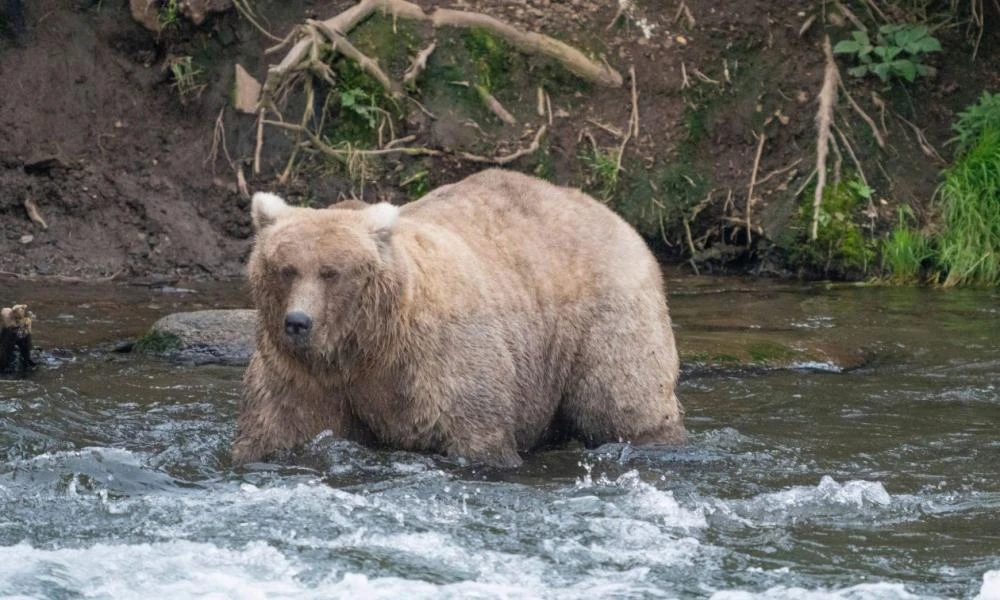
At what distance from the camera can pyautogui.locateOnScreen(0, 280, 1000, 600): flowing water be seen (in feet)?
19.0

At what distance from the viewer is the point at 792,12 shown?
13.7 meters

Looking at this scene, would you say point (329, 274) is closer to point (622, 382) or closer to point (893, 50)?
point (622, 382)

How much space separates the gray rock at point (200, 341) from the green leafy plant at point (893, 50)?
5.78 metres

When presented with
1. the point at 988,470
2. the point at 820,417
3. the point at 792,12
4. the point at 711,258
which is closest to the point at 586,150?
the point at 711,258

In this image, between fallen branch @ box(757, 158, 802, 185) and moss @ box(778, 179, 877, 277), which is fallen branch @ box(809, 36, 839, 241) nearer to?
moss @ box(778, 179, 877, 277)

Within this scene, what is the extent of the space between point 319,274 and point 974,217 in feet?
24.4

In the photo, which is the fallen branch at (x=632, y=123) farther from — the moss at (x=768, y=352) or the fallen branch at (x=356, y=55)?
the moss at (x=768, y=352)

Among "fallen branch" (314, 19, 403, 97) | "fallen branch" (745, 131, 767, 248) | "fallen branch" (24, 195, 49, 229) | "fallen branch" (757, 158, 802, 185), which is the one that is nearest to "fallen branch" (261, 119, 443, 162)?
"fallen branch" (314, 19, 403, 97)

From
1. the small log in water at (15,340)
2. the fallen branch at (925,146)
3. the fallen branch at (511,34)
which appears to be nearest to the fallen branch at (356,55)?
the fallen branch at (511,34)

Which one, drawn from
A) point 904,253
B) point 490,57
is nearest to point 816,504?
point 904,253

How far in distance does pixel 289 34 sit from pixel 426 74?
3.81 ft

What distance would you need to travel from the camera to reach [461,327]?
23.4ft

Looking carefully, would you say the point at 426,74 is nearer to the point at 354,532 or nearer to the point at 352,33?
the point at 352,33

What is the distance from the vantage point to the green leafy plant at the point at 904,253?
1257 centimetres
